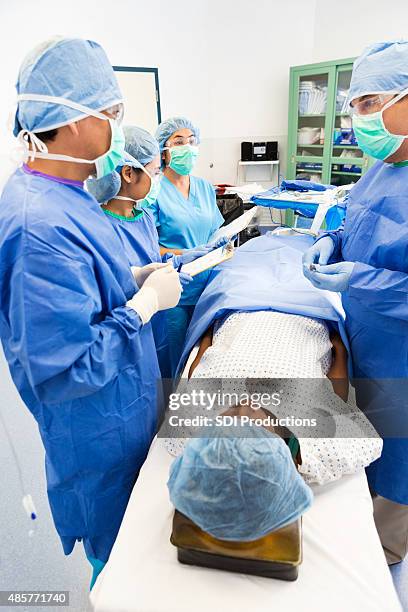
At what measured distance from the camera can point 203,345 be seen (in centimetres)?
141

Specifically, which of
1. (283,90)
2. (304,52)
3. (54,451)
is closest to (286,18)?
(304,52)

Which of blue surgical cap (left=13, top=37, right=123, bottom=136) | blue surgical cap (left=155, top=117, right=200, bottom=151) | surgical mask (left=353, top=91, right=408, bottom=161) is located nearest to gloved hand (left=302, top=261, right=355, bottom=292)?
surgical mask (left=353, top=91, right=408, bottom=161)

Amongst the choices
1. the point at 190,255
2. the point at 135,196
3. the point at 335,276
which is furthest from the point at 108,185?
the point at 335,276

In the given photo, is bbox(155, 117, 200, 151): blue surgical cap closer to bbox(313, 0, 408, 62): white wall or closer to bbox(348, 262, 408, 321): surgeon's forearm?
bbox(348, 262, 408, 321): surgeon's forearm

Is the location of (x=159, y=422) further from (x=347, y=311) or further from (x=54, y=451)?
Answer: (x=347, y=311)

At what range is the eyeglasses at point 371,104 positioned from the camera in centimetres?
112

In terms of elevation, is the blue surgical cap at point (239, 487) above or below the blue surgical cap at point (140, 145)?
below

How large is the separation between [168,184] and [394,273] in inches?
46.9

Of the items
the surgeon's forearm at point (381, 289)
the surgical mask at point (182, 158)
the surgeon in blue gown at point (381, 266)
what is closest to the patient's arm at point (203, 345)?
the surgeon in blue gown at point (381, 266)

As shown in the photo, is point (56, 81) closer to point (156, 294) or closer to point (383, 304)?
point (156, 294)

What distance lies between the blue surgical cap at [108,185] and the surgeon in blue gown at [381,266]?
64 centimetres

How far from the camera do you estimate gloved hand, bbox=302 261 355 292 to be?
1.18 m

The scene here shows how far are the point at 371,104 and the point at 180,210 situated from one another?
3.08ft

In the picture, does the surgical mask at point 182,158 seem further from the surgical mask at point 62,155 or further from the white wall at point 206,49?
the white wall at point 206,49
